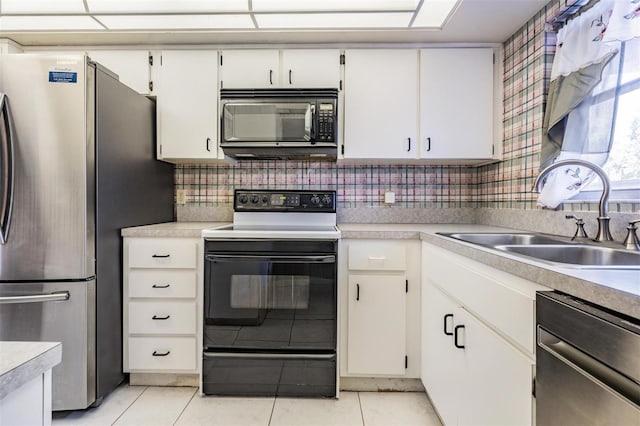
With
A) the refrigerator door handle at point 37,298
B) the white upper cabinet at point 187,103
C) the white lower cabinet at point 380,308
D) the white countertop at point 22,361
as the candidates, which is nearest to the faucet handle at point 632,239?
the white lower cabinet at point 380,308

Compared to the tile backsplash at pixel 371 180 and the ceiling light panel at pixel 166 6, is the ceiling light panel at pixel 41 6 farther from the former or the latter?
the tile backsplash at pixel 371 180

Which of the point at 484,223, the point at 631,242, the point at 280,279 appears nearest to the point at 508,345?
the point at 631,242

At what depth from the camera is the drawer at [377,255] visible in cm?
183

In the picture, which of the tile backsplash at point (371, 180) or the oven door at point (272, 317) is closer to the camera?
the oven door at point (272, 317)

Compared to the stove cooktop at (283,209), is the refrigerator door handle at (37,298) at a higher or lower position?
lower

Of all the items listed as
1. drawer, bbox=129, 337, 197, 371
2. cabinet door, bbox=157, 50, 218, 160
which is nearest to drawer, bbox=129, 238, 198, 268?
drawer, bbox=129, 337, 197, 371

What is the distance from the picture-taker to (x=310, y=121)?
200cm

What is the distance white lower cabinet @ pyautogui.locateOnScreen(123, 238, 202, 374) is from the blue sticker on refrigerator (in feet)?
2.73

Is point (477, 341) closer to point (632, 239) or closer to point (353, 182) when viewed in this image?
point (632, 239)

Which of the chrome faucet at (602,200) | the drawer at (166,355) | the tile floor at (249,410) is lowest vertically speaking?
the tile floor at (249,410)

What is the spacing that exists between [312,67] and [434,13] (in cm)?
76

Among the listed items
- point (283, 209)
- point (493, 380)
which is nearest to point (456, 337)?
point (493, 380)

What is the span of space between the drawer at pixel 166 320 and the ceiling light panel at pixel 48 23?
5.37ft

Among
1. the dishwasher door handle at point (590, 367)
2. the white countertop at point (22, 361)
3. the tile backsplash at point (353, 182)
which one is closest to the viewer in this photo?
the white countertop at point (22, 361)
